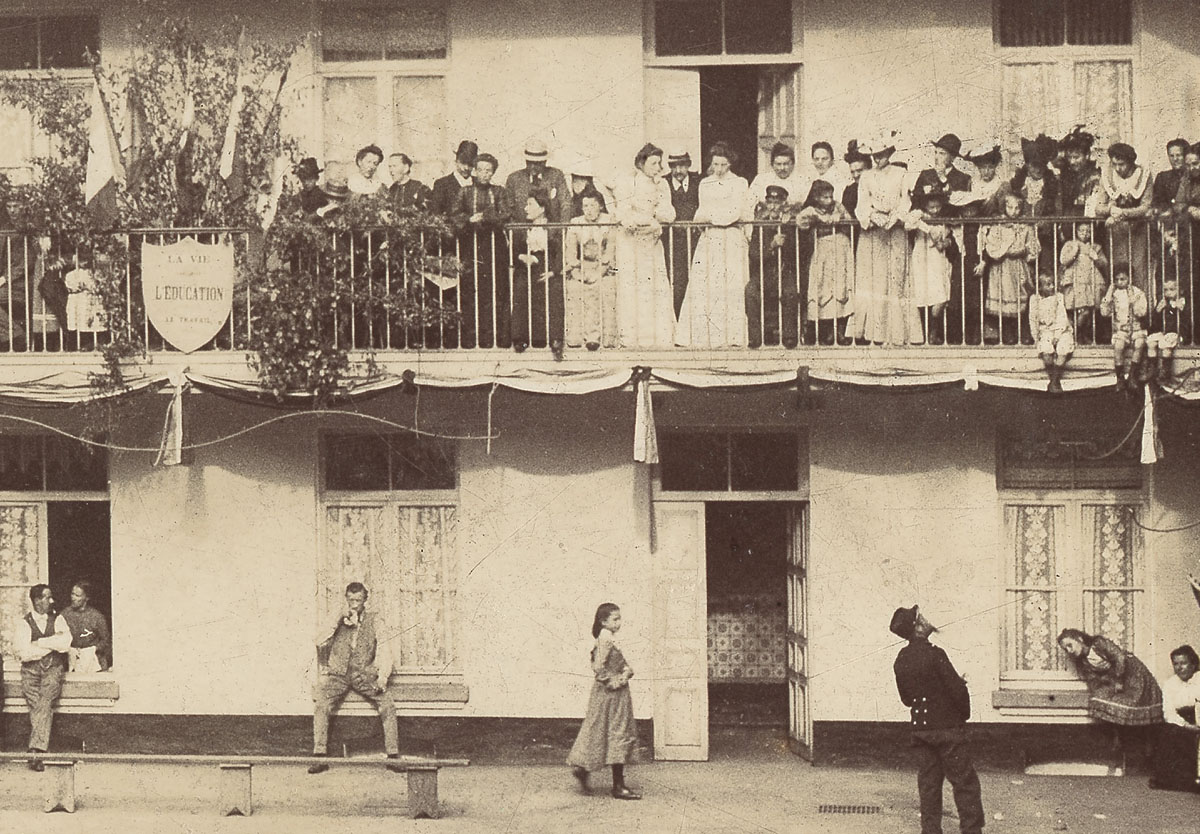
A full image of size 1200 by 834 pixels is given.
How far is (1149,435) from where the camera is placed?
43.9ft

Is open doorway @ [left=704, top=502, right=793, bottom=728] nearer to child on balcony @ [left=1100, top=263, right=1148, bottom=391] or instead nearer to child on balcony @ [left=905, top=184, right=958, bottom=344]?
child on balcony @ [left=905, top=184, right=958, bottom=344]

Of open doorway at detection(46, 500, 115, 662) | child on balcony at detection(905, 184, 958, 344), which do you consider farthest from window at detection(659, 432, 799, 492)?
open doorway at detection(46, 500, 115, 662)

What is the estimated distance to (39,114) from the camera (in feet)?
50.2

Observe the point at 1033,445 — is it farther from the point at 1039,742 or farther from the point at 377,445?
the point at 377,445

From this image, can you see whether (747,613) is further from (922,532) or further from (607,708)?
(607,708)

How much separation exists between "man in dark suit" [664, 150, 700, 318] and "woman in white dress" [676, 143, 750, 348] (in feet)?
0.46

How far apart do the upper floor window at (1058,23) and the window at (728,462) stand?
4.07 meters

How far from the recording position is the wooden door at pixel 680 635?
14930mm

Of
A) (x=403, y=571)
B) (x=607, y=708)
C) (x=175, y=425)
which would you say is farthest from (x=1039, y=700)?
(x=175, y=425)

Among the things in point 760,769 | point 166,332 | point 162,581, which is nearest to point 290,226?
point 166,332

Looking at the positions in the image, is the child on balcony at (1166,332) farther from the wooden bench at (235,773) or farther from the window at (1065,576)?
the wooden bench at (235,773)

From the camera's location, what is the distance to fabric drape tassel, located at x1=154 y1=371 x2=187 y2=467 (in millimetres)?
14000

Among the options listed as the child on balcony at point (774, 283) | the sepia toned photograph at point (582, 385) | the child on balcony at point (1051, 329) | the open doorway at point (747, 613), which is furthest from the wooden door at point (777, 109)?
the open doorway at point (747, 613)

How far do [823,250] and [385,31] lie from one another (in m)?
4.54
